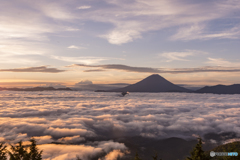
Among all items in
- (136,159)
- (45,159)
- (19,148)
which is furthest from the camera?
(45,159)

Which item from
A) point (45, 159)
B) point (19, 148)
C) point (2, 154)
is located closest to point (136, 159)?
point (19, 148)

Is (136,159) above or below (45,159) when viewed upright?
above

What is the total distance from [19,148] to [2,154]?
7745mm

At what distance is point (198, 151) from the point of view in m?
38.6

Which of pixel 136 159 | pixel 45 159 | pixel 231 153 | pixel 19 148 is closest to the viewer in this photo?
pixel 136 159

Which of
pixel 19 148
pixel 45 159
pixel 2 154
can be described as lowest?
pixel 45 159

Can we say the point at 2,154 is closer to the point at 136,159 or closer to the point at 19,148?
the point at 19,148

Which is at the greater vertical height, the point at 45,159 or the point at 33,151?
the point at 33,151

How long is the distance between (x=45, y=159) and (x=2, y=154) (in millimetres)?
178910

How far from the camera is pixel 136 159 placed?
36750 millimetres

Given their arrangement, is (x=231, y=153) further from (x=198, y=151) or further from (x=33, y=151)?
(x=33, y=151)

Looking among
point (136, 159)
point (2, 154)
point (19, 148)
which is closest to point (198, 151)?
point (136, 159)

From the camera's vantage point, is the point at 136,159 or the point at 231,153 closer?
the point at 136,159

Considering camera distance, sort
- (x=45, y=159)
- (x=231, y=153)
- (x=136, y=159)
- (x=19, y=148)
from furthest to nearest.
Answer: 1. (x=45, y=159)
2. (x=231, y=153)
3. (x=19, y=148)
4. (x=136, y=159)
